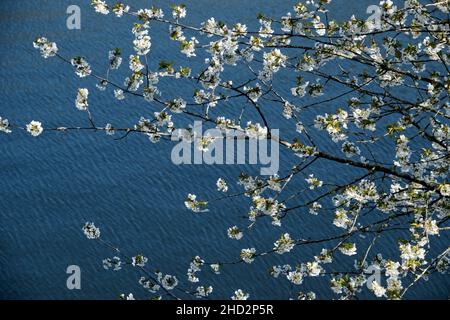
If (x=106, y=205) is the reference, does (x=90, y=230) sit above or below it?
below

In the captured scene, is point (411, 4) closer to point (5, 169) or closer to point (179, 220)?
point (179, 220)

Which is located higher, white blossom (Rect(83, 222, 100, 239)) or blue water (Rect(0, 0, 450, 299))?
blue water (Rect(0, 0, 450, 299))

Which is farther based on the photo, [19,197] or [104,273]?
[19,197]

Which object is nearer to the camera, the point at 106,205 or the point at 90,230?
the point at 90,230

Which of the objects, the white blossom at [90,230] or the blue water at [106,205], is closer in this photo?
the white blossom at [90,230]

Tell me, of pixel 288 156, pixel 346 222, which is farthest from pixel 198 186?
pixel 346 222

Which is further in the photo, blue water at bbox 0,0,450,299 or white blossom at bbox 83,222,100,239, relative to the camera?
blue water at bbox 0,0,450,299

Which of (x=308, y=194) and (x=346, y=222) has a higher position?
(x=308, y=194)

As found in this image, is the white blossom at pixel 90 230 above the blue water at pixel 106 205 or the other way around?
the other way around
